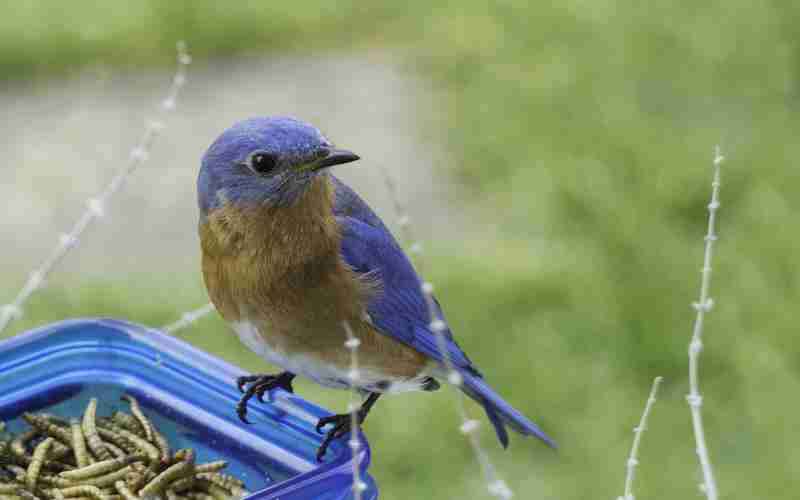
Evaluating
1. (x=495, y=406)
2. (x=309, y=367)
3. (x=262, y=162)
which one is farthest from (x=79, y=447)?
(x=495, y=406)

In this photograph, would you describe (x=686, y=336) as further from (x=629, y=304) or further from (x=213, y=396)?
(x=213, y=396)

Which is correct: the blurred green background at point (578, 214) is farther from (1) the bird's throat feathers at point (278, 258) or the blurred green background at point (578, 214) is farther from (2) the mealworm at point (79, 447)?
(2) the mealworm at point (79, 447)

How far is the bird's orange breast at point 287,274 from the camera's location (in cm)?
301

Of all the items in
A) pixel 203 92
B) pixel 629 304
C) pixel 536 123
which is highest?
pixel 203 92

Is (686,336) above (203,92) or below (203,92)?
below

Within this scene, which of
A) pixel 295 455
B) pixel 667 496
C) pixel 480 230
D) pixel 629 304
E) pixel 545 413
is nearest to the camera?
pixel 295 455

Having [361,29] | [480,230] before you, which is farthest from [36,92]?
[480,230]

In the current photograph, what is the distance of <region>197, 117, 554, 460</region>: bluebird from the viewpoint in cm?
291

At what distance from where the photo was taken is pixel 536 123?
649 centimetres

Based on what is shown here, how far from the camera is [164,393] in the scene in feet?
9.92

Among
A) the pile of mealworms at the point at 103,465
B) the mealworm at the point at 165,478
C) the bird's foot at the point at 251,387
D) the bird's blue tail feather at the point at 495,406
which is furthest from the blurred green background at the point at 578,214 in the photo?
the mealworm at the point at 165,478

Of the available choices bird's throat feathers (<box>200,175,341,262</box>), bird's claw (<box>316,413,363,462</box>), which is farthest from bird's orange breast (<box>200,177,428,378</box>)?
bird's claw (<box>316,413,363,462</box>)

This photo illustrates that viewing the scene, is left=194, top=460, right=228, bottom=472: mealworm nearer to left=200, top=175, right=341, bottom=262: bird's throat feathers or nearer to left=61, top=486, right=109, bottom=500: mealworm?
left=61, top=486, right=109, bottom=500: mealworm

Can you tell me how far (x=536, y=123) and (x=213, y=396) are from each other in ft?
12.2
